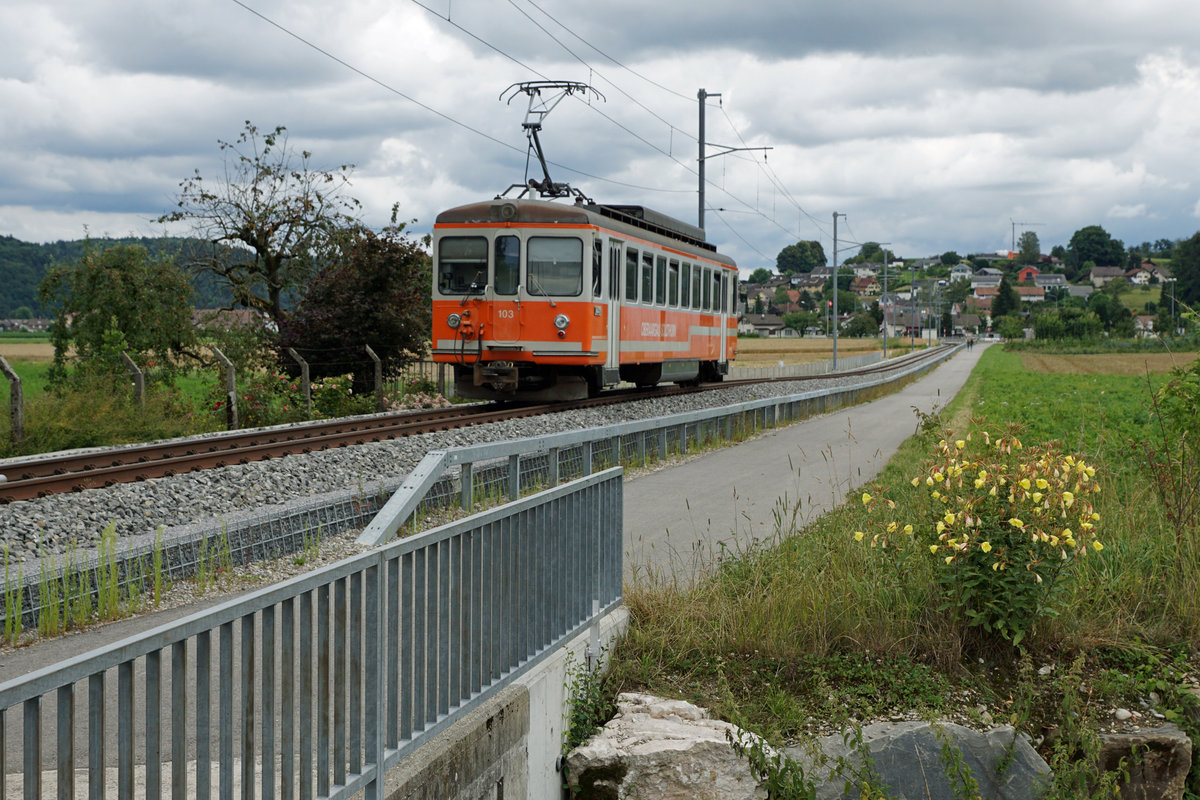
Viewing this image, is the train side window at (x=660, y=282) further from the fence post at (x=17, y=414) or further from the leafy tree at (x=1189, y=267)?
the leafy tree at (x=1189, y=267)

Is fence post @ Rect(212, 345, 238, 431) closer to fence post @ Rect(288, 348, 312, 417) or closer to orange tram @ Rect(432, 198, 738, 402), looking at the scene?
fence post @ Rect(288, 348, 312, 417)

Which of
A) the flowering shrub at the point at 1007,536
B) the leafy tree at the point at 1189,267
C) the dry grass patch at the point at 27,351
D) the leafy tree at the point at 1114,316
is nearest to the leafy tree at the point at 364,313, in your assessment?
the flowering shrub at the point at 1007,536

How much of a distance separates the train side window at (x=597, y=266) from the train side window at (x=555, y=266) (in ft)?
0.76

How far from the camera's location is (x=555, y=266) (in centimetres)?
1945

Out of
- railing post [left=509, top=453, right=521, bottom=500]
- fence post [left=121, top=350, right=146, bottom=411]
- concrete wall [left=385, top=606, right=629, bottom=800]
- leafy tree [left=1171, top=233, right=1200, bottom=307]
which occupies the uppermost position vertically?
leafy tree [left=1171, top=233, right=1200, bottom=307]

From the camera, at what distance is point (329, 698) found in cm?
362

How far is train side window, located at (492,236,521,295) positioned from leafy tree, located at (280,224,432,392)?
5731 millimetres

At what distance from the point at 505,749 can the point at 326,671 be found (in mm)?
1439

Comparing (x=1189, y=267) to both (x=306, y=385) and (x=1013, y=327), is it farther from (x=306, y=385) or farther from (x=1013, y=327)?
(x=306, y=385)

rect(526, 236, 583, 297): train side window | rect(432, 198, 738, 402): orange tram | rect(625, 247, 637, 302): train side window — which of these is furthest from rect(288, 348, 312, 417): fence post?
rect(625, 247, 637, 302): train side window

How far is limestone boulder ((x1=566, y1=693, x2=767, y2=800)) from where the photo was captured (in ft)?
17.0

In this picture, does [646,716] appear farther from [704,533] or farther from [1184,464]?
[1184,464]

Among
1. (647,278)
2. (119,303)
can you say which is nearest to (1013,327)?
(647,278)

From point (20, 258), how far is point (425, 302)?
69.6 metres
